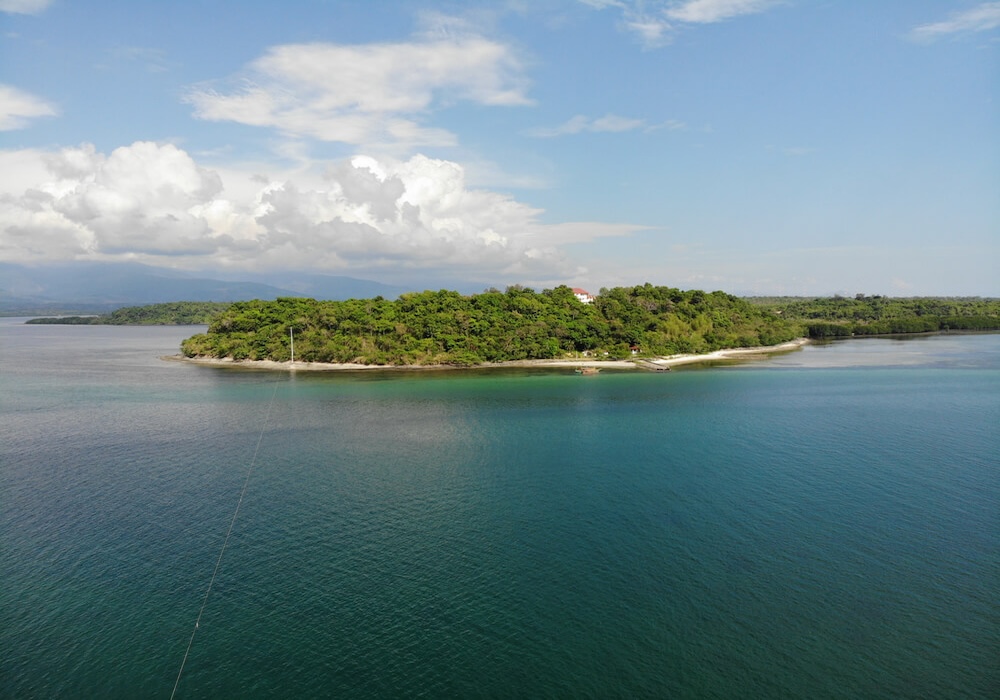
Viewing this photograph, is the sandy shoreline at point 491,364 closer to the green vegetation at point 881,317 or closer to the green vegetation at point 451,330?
the green vegetation at point 451,330

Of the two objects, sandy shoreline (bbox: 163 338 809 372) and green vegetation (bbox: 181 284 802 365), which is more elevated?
green vegetation (bbox: 181 284 802 365)

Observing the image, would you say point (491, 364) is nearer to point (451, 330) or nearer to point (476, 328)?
point (476, 328)

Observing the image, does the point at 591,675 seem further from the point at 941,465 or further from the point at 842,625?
the point at 941,465

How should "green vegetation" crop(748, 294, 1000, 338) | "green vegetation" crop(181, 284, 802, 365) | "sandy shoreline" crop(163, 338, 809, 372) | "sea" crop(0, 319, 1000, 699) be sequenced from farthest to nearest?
"green vegetation" crop(748, 294, 1000, 338) < "green vegetation" crop(181, 284, 802, 365) < "sandy shoreline" crop(163, 338, 809, 372) < "sea" crop(0, 319, 1000, 699)

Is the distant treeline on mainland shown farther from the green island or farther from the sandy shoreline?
the sandy shoreline

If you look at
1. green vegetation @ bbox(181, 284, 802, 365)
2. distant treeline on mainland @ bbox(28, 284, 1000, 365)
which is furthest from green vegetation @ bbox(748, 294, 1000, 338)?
green vegetation @ bbox(181, 284, 802, 365)

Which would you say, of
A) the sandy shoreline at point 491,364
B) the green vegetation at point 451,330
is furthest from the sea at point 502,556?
the green vegetation at point 451,330
